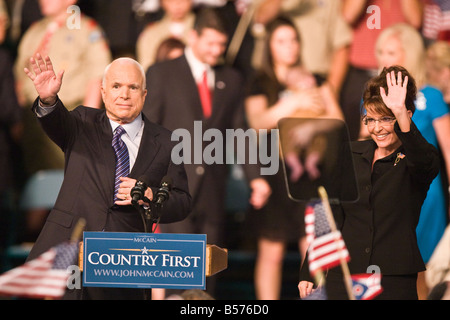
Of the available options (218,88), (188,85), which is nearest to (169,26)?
(188,85)

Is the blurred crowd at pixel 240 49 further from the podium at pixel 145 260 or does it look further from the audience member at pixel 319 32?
the podium at pixel 145 260

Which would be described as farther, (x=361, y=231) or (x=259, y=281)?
(x=259, y=281)

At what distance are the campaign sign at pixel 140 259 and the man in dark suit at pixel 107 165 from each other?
14 centimetres

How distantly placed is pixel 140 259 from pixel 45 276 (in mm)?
716

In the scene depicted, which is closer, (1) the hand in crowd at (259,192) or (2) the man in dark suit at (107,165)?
(2) the man in dark suit at (107,165)

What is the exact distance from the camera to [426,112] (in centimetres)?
502

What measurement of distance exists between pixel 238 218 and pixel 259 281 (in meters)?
0.47

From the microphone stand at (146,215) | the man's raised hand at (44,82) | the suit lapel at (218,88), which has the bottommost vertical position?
the microphone stand at (146,215)

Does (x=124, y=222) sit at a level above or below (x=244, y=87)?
below

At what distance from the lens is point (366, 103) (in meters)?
4.37

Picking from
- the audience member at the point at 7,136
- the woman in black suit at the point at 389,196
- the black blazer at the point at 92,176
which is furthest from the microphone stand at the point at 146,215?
the audience member at the point at 7,136

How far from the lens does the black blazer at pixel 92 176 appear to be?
14.6 feet
